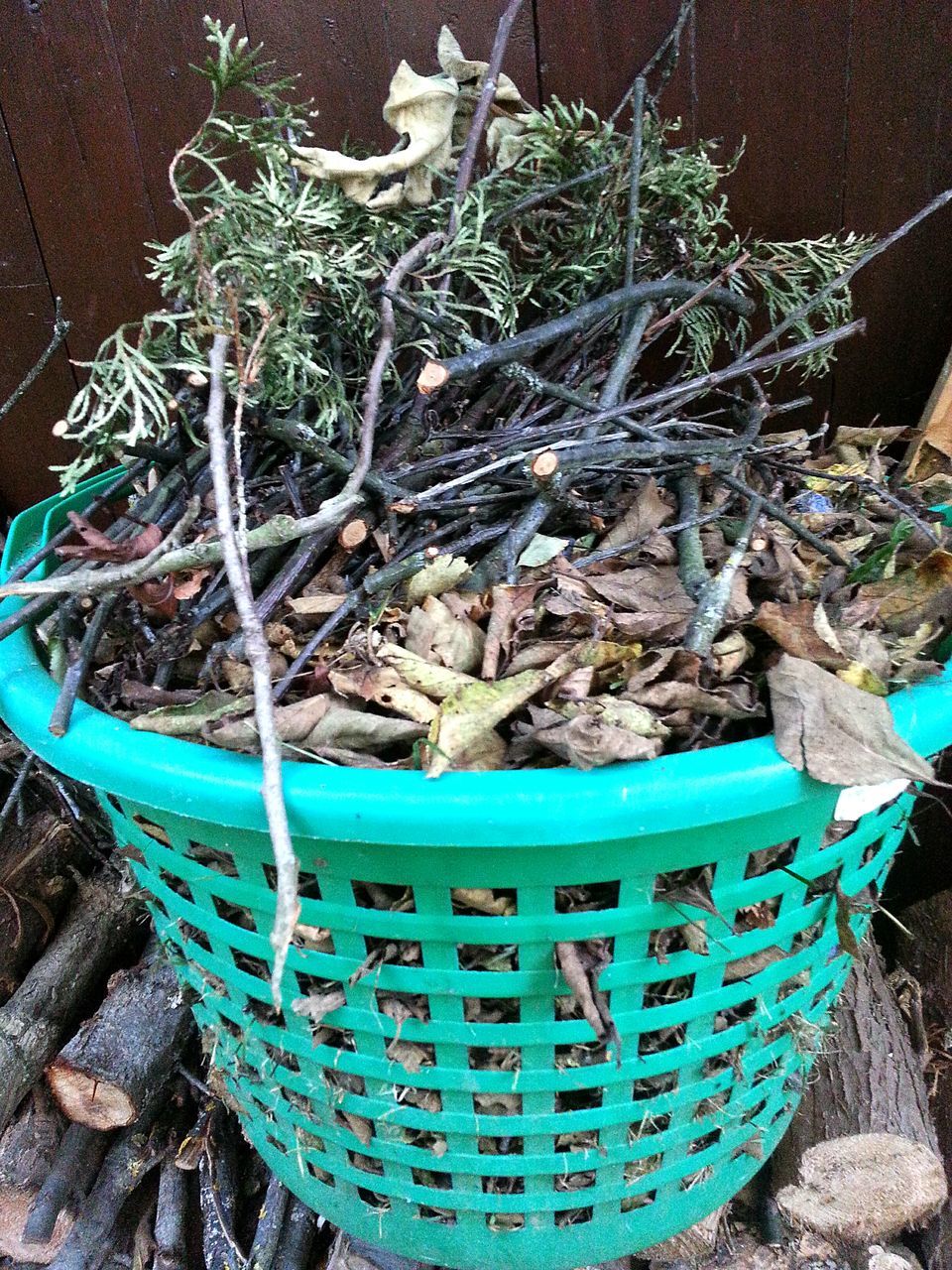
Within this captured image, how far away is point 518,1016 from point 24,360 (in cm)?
119

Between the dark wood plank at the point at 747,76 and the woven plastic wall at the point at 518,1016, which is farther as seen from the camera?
the dark wood plank at the point at 747,76

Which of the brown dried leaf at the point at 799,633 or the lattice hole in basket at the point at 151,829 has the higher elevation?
the brown dried leaf at the point at 799,633

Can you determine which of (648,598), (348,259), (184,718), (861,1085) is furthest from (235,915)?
(861,1085)

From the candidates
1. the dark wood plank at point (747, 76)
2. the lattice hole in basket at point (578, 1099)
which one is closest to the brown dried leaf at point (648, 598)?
the lattice hole in basket at point (578, 1099)

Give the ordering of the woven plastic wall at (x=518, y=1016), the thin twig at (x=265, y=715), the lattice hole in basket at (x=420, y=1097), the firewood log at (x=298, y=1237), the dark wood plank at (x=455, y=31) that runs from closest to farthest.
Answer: the thin twig at (x=265, y=715)
the woven plastic wall at (x=518, y=1016)
the lattice hole in basket at (x=420, y=1097)
the firewood log at (x=298, y=1237)
the dark wood plank at (x=455, y=31)

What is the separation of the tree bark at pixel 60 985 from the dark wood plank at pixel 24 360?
0.65 metres

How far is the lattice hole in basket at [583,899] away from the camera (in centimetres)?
57

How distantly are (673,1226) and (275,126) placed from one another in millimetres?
1007

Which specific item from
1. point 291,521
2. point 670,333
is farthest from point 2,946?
point 670,333

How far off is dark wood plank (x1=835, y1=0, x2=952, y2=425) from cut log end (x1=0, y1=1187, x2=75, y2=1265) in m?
1.47

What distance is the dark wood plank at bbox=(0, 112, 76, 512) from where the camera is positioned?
120cm

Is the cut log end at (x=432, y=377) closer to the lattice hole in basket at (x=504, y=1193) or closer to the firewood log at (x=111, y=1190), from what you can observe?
the lattice hole in basket at (x=504, y=1193)

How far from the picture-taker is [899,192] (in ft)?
3.70

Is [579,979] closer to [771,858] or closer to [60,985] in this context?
[771,858]
